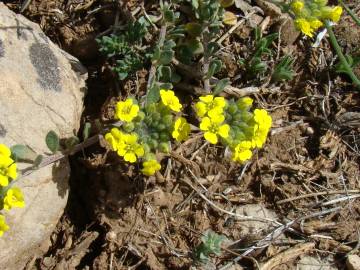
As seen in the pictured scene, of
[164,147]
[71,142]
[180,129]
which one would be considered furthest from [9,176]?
[180,129]

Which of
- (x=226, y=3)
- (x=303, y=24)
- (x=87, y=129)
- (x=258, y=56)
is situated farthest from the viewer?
(x=258, y=56)

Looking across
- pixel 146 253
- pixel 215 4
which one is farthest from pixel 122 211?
pixel 215 4

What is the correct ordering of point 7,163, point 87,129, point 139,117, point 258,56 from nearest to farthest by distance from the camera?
point 7,163 → point 139,117 → point 87,129 → point 258,56

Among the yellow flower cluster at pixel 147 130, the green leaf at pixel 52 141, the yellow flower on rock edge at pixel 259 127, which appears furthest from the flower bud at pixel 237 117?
the green leaf at pixel 52 141

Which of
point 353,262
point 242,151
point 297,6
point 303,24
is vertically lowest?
point 353,262

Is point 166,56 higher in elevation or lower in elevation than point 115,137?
higher

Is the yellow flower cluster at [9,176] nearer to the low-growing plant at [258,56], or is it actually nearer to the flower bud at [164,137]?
the flower bud at [164,137]

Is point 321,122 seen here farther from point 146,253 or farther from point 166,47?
point 146,253

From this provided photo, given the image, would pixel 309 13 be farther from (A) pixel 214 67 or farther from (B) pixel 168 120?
(B) pixel 168 120

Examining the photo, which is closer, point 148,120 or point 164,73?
point 148,120
